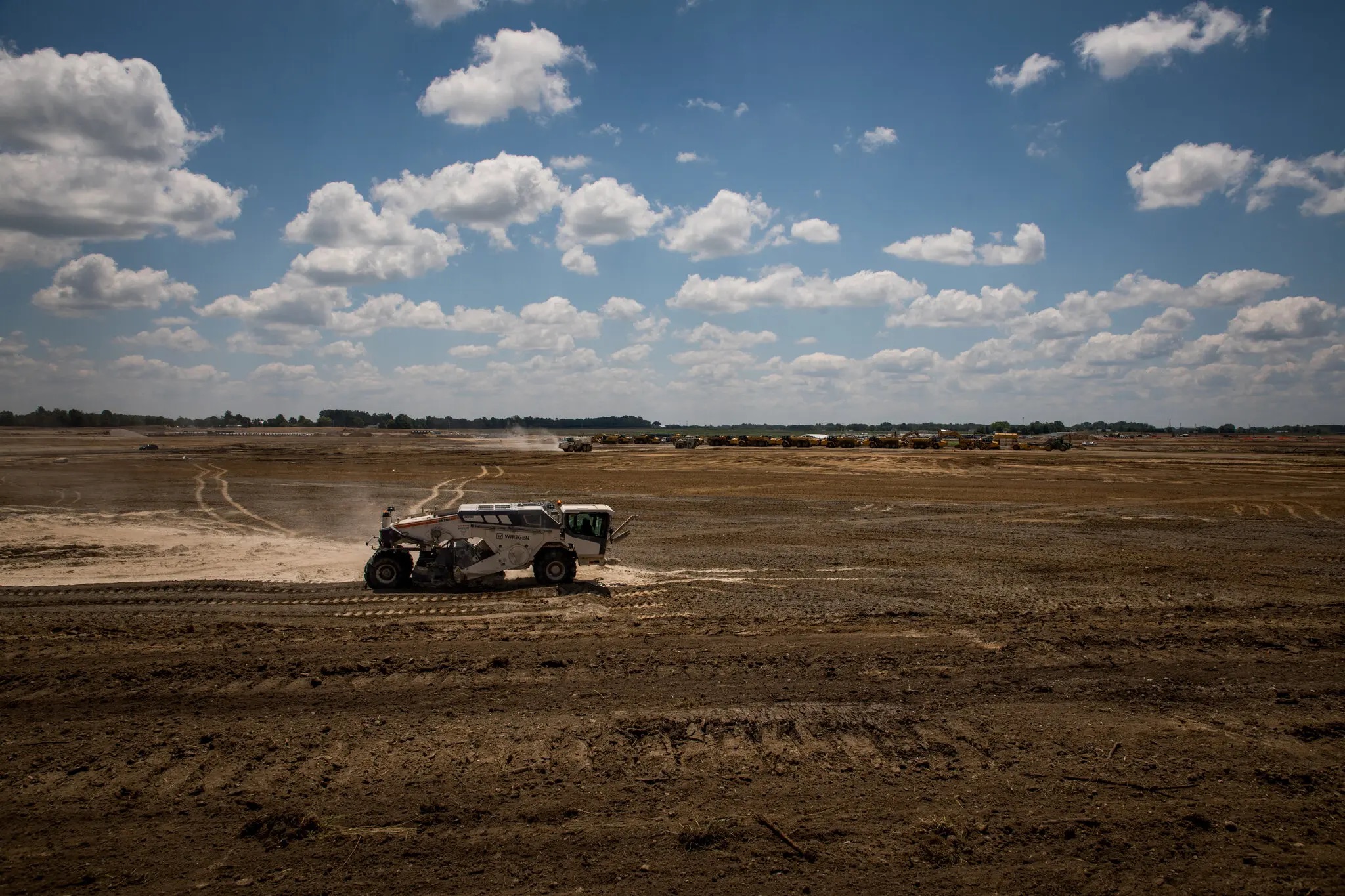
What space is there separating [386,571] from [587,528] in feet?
15.3

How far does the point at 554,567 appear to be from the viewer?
17.0 meters

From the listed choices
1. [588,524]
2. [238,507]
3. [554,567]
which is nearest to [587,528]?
[588,524]

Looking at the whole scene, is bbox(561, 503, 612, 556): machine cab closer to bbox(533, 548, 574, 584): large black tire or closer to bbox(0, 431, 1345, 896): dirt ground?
bbox(533, 548, 574, 584): large black tire

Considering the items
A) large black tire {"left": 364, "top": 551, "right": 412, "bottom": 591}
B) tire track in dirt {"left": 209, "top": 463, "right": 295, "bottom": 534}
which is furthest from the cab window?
tire track in dirt {"left": 209, "top": 463, "right": 295, "bottom": 534}

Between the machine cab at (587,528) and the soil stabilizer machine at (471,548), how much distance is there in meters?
0.20

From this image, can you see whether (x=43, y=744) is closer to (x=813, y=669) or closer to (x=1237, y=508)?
(x=813, y=669)

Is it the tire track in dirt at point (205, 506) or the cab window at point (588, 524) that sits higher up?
the cab window at point (588, 524)

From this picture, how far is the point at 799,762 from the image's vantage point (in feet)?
26.9

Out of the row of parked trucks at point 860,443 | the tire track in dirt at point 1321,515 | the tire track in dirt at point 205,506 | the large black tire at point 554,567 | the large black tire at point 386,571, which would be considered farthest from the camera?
the row of parked trucks at point 860,443

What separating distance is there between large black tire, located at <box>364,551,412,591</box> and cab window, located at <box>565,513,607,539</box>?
389cm

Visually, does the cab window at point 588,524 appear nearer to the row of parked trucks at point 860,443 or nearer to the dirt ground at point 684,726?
the dirt ground at point 684,726

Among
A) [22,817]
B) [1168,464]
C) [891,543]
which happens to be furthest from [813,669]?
[1168,464]

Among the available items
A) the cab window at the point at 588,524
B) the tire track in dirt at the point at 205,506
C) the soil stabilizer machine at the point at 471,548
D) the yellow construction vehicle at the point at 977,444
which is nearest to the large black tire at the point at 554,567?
the soil stabilizer machine at the point at 471,548

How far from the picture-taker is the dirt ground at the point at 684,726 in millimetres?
6527
